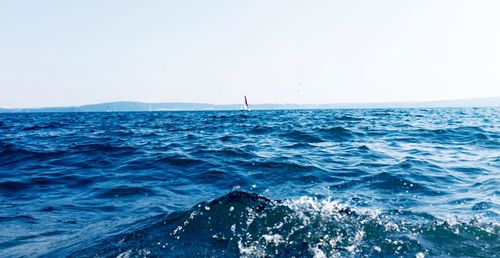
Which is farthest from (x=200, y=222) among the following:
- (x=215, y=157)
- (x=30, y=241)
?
(x=215, y=157)

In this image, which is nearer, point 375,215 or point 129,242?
point 129,242

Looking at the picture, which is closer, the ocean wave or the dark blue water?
the ocean wave

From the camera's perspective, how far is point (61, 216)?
726 centimetres

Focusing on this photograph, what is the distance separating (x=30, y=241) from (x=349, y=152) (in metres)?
12.3

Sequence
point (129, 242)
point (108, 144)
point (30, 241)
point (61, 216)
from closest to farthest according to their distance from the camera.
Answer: point (129, 242), point (30, 241), point (61, 216), point (108, 144)

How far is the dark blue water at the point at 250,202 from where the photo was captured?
17.8ft

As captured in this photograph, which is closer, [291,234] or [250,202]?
[291,234]

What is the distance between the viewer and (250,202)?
23.5ft

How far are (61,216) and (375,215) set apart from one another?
648 centimetres

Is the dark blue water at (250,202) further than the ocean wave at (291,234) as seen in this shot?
Yes

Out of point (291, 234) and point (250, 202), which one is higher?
point (250, 202)

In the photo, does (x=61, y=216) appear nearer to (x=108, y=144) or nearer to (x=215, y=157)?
(x=215, y=157)

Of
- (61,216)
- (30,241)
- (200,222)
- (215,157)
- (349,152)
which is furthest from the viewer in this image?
(349,152)

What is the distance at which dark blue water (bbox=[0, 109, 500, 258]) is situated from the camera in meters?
5.43
